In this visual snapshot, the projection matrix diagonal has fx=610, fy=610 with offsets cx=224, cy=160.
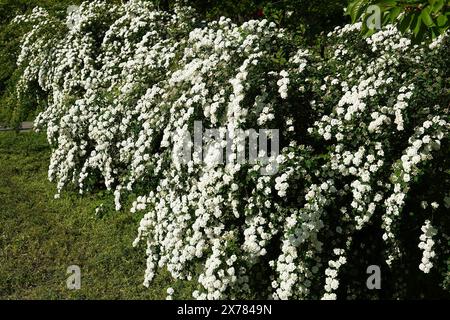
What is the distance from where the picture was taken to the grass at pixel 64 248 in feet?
14.8

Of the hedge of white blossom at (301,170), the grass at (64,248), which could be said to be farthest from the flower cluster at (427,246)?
the grass at (64,248)

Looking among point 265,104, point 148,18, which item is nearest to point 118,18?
point 148,18

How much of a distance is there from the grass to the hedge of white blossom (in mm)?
547

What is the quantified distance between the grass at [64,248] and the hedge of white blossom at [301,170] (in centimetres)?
55

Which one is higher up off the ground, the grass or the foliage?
the foliage

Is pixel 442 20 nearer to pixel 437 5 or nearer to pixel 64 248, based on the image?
pixel 437 5

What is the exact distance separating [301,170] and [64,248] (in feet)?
8.48

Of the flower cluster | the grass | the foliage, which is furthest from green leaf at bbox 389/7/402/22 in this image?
the grass

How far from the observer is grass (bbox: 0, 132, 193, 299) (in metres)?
4.51

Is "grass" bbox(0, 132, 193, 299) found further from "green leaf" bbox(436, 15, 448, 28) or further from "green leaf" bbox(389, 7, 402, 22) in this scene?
"green leaf" bbox(436, 15, 448, 28)

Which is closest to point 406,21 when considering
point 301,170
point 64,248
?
point 301,170

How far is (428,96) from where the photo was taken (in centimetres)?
352

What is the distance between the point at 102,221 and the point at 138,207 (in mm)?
→ 1610
